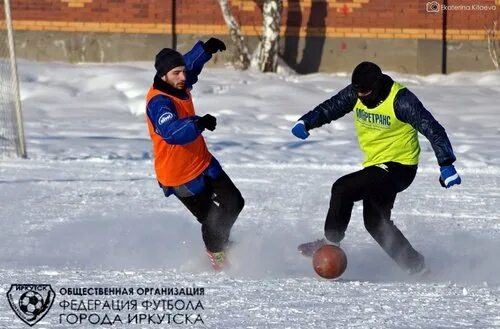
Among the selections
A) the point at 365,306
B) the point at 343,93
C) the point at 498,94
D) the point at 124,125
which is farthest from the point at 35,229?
the point at 498,94

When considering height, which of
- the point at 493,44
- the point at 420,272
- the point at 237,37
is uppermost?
the point at 420,272

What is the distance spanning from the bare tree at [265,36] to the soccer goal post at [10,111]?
23.4 feet

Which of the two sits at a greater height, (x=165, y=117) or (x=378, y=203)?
(x=165, y=117)

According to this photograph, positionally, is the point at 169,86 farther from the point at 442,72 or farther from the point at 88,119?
the point at 442,72

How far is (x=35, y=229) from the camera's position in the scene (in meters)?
10.5

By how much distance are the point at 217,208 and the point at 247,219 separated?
2.57 meters

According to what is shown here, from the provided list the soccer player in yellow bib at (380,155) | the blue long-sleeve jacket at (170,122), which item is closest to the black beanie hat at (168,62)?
the blue long-sleeve jacket at (170,122)

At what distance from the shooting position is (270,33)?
881 inches

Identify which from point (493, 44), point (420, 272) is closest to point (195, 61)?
point (420, 272)

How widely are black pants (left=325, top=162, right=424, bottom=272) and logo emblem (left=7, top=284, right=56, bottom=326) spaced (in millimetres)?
2113

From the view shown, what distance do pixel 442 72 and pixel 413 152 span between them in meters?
15.0

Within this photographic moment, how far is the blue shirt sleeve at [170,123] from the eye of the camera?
26.1ft

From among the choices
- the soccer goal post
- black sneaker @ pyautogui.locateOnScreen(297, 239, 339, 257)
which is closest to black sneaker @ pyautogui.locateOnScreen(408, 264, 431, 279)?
black sneaker @ pyautogui.locateOnScreen(297, 239, 339, 257)

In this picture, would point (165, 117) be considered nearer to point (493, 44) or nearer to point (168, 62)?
point (168, 62)
